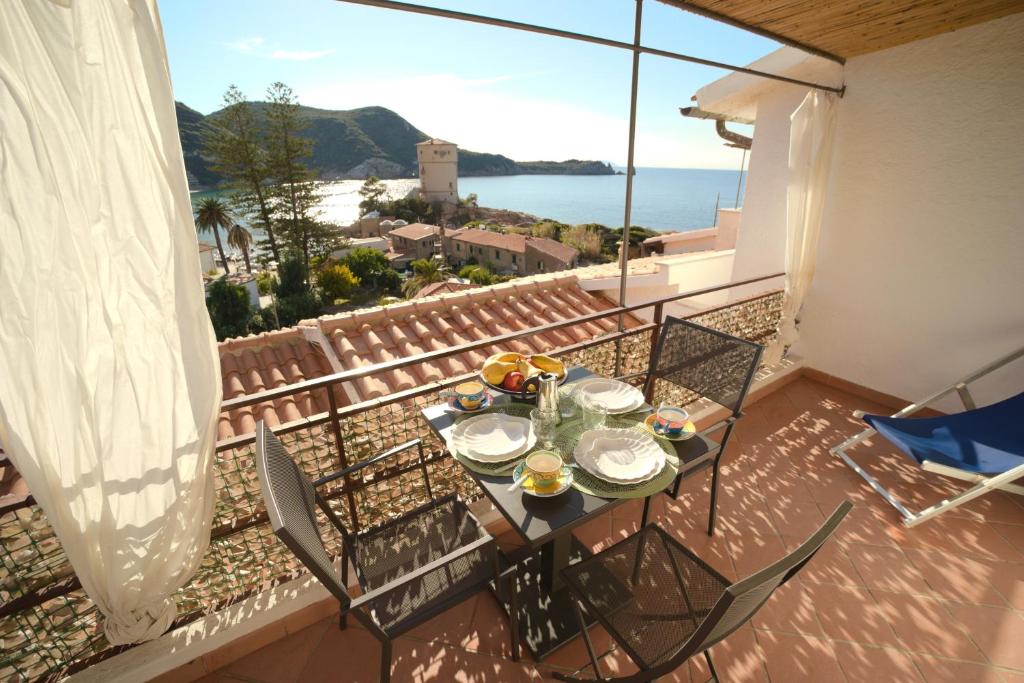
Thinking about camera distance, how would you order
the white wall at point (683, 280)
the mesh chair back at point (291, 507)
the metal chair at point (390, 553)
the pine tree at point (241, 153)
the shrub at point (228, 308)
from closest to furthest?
the mesh chair back at point (291, 507)
the metal chair at point (390, 553)
the white wall at point (683, 280)
the shrub at point (228, 308)
the pine tree at point (241, 153)

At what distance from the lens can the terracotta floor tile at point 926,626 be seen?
158 centimetres

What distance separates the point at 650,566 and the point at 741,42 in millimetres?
3365

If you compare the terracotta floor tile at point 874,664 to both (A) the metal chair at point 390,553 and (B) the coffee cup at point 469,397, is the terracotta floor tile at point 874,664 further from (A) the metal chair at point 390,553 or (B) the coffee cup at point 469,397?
(B) the coffee cup at point 469,397

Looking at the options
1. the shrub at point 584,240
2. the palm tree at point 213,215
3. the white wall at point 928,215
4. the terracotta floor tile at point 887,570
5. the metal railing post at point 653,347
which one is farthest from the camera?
the shrub at point 584,240

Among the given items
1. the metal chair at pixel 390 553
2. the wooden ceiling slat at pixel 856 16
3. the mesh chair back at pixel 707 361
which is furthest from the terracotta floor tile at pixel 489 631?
the wooden ceiling slat at pixel 856 16

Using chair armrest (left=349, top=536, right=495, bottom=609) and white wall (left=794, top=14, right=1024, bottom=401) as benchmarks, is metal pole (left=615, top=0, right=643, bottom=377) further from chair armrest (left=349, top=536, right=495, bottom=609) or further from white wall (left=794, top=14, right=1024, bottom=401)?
white wall (left=794, top=14, right=1024, bottom=401)

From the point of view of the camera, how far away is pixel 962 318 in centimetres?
283

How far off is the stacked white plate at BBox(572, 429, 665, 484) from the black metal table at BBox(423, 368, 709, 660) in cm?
9

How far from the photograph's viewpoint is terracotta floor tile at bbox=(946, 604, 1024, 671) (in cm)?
155

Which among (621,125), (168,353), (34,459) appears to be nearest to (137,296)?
(168,353)

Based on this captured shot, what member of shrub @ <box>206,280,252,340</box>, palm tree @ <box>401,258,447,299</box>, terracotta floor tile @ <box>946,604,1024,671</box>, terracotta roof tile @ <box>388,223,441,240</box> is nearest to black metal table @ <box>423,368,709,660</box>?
terracotta floor tile @ <box>946,604,1024,671</box>

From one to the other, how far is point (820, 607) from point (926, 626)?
364mm

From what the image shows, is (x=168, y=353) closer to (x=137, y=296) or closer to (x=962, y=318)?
(x=137, y=296)

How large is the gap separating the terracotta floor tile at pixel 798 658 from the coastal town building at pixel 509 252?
2768cm
